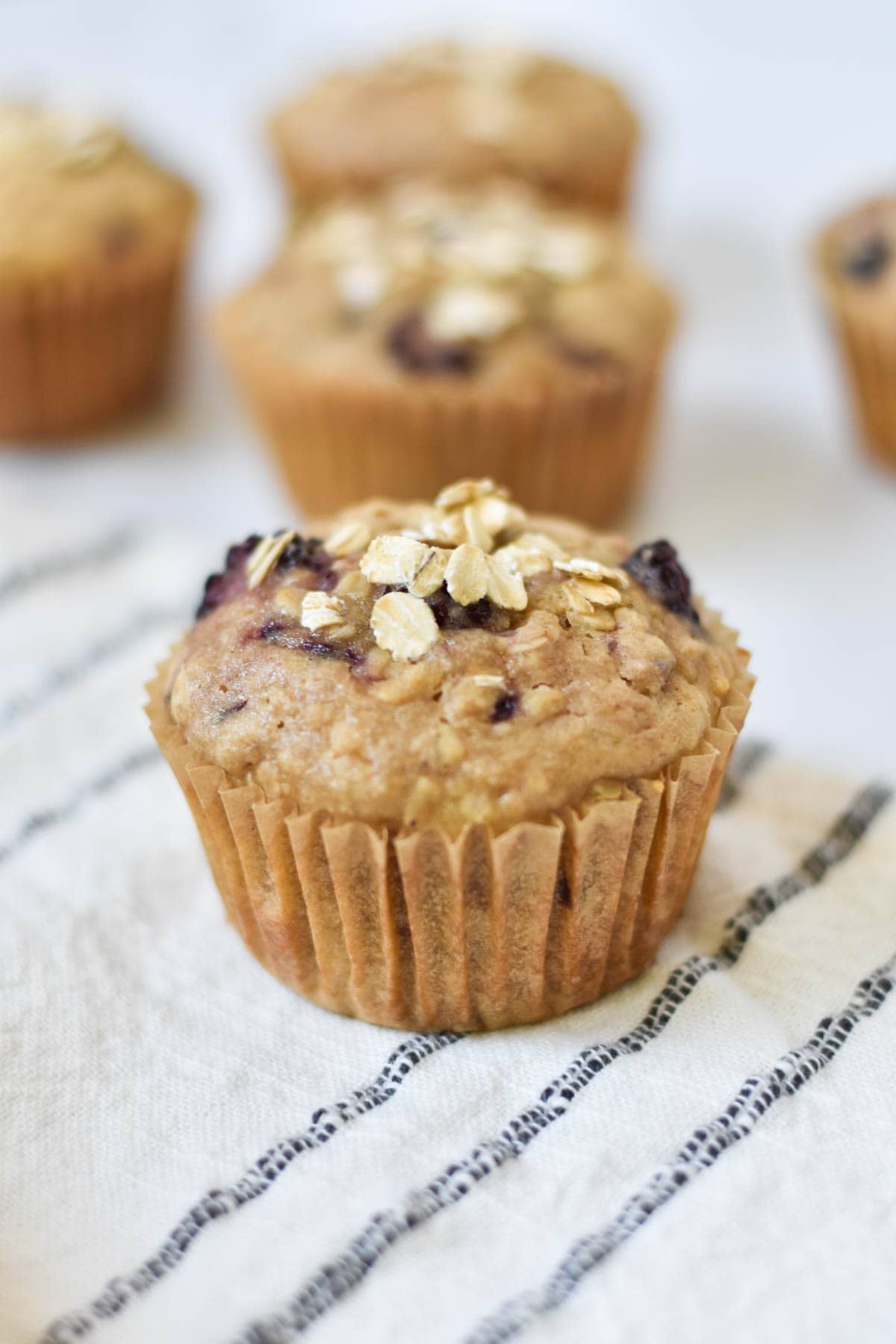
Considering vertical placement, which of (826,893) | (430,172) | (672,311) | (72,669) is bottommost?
(826,893)

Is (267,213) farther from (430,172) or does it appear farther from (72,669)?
(72,669)

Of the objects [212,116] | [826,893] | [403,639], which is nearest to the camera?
[403,639]

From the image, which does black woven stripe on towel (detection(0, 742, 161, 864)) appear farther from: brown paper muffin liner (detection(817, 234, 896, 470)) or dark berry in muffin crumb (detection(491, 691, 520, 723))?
brown paper muffin liner (detection(817, 234, 896, 470))

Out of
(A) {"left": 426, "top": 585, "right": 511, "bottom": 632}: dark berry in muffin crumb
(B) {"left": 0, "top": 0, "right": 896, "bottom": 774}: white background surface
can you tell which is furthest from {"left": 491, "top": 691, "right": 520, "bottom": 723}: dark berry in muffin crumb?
(B) {"left": 0, "top": 0, "right": 896, "bottom": 774}: white background surface

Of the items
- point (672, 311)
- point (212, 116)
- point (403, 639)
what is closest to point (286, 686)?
point (403, 639)

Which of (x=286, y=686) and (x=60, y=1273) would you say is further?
(x=286, y=686)

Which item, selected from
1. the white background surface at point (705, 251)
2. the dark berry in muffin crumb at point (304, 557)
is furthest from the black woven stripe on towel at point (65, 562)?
the dark berry in muffin crumb at point (304, 557)

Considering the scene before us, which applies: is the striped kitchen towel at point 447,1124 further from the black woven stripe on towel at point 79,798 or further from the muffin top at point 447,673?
the muffin top at point 447,673
